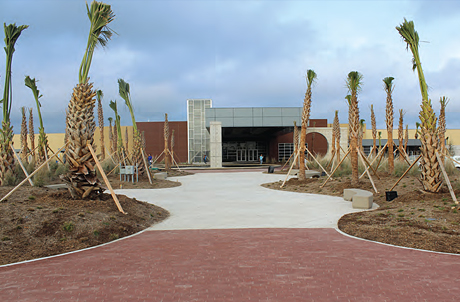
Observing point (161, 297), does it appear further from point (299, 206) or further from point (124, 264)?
point (299, 206)

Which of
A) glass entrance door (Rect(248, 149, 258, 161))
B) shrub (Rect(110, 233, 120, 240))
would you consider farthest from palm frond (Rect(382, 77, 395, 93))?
glass entrance door (Rect(248, 149, 258, 161))

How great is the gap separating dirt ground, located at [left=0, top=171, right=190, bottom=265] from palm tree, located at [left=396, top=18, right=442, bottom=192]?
8.22 metres

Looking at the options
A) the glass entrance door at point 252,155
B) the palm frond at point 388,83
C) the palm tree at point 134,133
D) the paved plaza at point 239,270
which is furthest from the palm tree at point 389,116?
the glass entrance door at point 252,155

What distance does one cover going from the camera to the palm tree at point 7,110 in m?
11.9

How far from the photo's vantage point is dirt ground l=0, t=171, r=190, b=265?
6465 mm

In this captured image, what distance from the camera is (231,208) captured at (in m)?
11.4

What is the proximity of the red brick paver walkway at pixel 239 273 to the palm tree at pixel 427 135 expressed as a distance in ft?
17.0

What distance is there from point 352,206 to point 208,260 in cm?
695

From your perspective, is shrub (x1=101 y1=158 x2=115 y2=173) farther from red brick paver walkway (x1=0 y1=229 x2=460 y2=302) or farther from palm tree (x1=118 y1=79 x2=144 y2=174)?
red brick paver walkway (x1=0 y1=229 x2=460 y2=302)

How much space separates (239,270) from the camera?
5.30m

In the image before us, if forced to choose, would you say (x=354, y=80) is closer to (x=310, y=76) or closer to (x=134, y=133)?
(x=310, y=76)

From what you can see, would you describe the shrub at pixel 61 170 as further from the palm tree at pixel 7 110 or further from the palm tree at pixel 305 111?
the palm tree at pixel 305 111

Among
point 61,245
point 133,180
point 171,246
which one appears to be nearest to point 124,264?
point 171,246

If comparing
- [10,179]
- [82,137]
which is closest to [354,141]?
[82,137]
